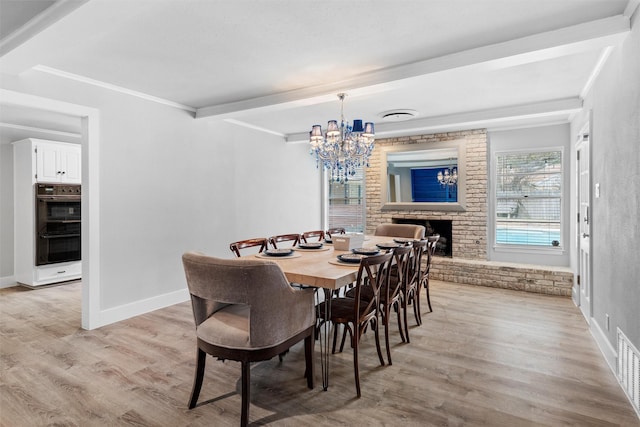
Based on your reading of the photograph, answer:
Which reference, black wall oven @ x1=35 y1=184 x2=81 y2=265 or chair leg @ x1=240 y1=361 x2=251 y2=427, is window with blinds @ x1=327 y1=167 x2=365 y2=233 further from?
chair leg @ x1=240 y1=361 x2=251 y2=427

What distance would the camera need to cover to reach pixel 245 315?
2234mm

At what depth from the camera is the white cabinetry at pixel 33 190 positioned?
5.39 m

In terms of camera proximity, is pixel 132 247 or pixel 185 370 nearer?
pixel 185 370

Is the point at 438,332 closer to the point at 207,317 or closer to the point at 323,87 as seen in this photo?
the point at 207,317

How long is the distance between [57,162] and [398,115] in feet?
17.4

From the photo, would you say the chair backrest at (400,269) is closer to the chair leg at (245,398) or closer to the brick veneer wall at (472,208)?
the chair leg at (245,398)

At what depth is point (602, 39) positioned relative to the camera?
243cm

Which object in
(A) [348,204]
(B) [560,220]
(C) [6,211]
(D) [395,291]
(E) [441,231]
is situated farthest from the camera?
(A) [348,204]

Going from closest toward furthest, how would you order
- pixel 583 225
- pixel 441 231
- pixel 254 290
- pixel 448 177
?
pixel 254 290 < pixel 583 225 < pixel 448 177 < pixel 441 231

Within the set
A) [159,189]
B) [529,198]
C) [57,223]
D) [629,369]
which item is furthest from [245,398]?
[57,223]

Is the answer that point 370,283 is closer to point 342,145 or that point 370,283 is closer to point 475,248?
point 342,145

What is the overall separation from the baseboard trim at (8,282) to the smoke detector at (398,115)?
6.19m

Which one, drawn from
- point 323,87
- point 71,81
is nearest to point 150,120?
point 71,81

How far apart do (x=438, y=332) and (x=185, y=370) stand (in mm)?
2276
